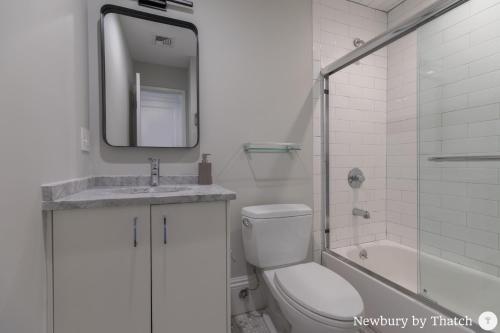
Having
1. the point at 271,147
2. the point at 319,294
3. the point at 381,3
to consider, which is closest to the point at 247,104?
the point at 271,147

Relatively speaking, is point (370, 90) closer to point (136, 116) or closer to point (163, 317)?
point (136, 116)

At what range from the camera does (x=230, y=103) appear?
1.54 metres

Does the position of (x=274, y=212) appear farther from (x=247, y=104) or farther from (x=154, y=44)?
(x=154, y=44)

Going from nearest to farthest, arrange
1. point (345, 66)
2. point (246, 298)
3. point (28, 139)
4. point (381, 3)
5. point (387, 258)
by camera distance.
→ 1. point (28, 139)
2. point (246, 298)
3. point (345, 66)
4. point (387, 258)
5. point (381, 3)

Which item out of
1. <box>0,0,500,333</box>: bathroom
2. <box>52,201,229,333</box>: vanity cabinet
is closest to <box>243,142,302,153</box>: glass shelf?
<box>0,0,500,333</box>: bathroom

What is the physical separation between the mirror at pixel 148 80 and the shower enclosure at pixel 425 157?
3.52ft

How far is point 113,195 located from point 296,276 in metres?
1.01

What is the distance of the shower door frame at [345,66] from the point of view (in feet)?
3.65

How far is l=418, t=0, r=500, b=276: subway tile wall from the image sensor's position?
1335 millimetres

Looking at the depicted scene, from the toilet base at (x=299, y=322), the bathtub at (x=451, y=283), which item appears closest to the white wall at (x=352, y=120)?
the bathtub at (x=451, y=283)

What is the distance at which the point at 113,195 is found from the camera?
0.96 m

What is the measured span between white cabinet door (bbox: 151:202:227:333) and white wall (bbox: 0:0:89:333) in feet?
1.27

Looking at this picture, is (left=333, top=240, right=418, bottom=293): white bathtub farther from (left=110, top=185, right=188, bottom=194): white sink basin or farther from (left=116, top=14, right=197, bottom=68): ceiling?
(left=116, top=14, right=197, bottom=68): ceiling

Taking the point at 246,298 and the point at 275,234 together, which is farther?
the point at 246,298
